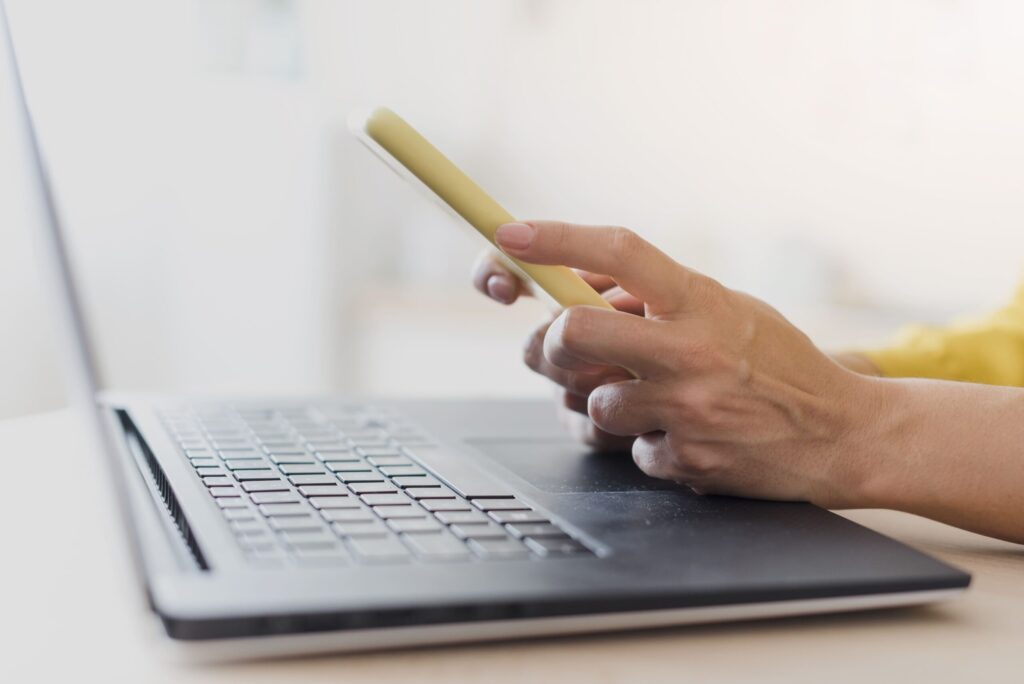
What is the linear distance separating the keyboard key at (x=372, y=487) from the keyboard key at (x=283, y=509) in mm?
46

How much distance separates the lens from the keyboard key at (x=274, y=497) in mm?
516

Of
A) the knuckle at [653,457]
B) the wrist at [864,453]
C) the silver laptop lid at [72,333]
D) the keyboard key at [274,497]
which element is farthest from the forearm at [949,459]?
the silver laptop lid at [72,333]

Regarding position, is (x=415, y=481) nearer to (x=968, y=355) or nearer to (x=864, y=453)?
(x=864, y=453)

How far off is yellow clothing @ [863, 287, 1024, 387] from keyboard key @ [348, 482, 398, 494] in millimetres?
546

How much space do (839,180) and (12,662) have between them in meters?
2.38

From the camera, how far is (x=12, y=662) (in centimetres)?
38

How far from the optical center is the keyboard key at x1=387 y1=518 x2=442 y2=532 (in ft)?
1.57

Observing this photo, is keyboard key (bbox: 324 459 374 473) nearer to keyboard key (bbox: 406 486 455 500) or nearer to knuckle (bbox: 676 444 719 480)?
keyboard key (bbox: 406 486 455 500)

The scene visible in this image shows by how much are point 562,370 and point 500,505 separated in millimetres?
243

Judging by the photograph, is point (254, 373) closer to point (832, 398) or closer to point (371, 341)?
point (371, 341)

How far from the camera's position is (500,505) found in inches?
21.3

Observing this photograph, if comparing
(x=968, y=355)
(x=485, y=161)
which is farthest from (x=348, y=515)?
(x=485, y=161)

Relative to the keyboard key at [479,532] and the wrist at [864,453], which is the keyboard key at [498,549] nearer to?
the keyboard key at [479,532]

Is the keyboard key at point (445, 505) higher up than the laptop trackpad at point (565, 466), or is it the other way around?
the keyboard key at point (445, 505)
